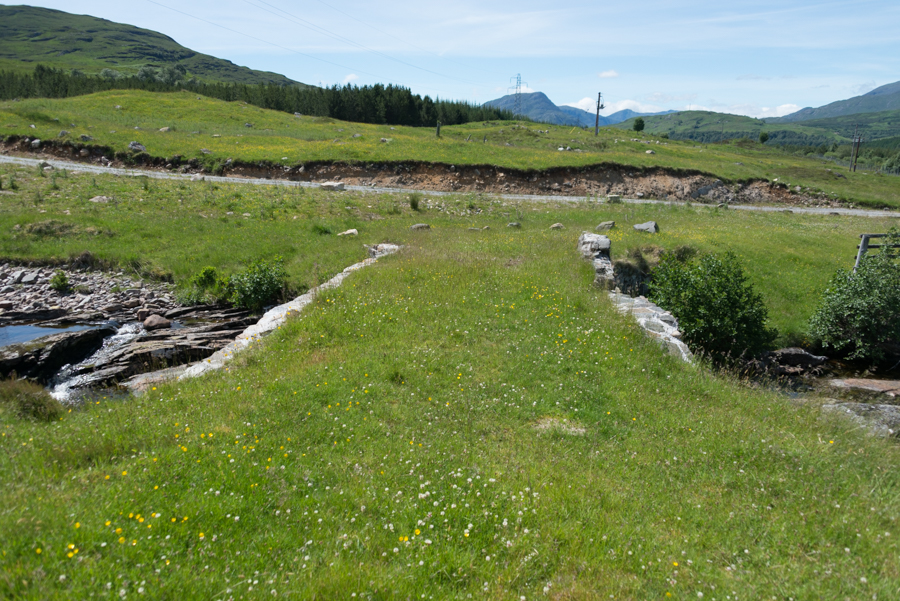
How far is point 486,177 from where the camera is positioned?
42219 millimetres

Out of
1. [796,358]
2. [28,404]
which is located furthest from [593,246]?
[28,404]

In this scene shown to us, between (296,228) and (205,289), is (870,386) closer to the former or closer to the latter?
(205,289)

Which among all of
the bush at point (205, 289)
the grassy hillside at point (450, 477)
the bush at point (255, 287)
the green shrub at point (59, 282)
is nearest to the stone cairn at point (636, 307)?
the grassy hillside at point (450, 477)

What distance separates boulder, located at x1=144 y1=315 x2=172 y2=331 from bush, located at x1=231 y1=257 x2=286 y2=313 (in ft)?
7.72

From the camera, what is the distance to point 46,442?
6.71 meters

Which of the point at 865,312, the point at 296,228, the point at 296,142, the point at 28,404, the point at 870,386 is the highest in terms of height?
the point at 296,142

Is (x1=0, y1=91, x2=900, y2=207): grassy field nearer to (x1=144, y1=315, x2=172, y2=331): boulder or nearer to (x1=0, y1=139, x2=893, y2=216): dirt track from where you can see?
(x1=0, y1=139, x2=893, y2=216): dirt track

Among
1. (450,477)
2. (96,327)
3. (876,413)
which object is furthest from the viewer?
(96,327)

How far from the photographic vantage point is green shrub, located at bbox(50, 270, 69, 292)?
59.8 feet

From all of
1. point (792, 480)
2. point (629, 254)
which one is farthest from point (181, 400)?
point (629, 254)

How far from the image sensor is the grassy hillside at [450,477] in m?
4.76

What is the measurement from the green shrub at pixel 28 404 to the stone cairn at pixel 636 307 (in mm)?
12663

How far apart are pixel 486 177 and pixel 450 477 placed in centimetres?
3828

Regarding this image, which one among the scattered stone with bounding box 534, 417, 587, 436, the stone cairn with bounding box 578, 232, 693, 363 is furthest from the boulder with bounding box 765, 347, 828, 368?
the scattered stone with bounding box 534, 417, 587, 436
